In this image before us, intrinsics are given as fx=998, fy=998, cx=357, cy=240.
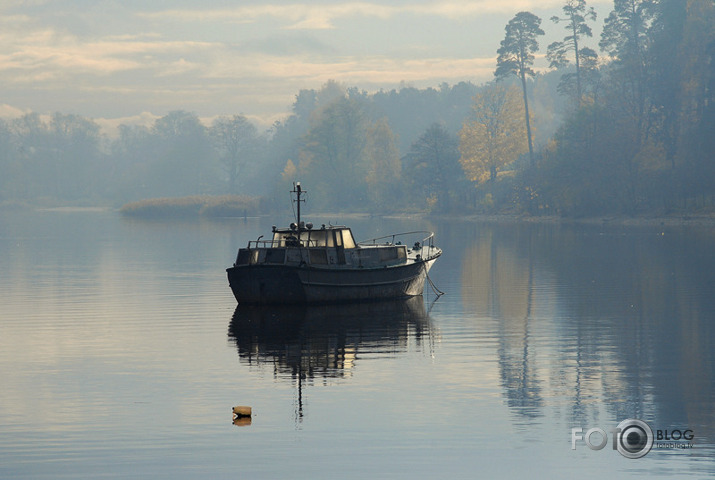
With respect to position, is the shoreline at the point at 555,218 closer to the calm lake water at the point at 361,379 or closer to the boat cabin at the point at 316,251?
the calm lake water at the point at 361,379

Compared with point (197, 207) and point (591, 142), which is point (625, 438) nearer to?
point (591, 142)

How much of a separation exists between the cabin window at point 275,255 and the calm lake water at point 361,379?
253 centimetres

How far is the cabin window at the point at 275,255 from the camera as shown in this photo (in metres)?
43.6

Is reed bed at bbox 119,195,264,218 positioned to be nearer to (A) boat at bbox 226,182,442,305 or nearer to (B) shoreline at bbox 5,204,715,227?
(B) shoreline at bbox 5,204,715,227

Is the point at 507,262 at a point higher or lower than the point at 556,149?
lower

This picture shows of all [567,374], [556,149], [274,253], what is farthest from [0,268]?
[556,149]

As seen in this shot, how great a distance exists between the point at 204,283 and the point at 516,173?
86965mm

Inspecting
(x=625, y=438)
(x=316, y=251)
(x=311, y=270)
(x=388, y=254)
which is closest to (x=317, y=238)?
(x=316, y=251)

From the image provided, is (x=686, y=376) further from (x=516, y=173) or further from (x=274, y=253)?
(x=516, y=173)

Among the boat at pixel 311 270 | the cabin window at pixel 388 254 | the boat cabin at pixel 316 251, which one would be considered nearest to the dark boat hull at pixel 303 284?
the boat at pixel 311 270

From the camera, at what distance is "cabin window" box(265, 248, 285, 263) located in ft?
143

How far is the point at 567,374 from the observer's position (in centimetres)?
2872

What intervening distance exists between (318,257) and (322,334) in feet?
25.0

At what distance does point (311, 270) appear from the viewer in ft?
142
